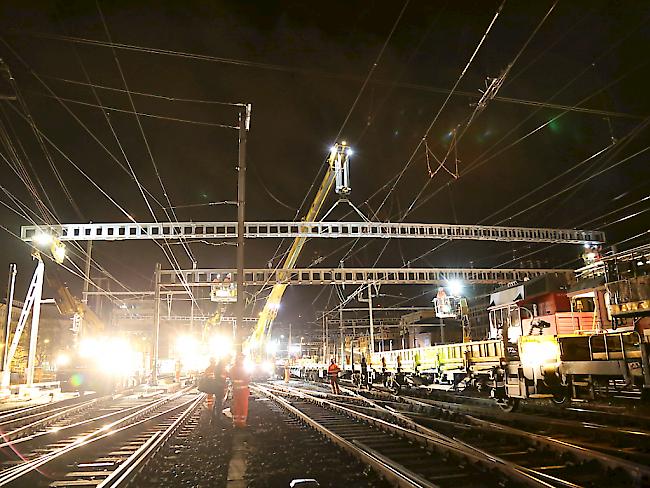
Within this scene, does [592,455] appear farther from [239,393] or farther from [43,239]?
[43,239]

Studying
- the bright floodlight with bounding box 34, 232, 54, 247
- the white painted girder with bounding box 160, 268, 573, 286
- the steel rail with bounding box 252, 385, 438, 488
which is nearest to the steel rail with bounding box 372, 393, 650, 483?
the steel rail with bounding box 252, 385, 438, 488

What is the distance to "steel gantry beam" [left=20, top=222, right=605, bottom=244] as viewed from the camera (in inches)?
870

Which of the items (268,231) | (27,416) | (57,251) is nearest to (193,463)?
(27,416)

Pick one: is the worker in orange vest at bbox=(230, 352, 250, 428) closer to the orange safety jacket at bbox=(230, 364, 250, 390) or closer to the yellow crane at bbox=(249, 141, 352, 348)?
the orange safety jacket at bbox=(230, 364, 250, 390)

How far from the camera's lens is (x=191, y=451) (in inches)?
417

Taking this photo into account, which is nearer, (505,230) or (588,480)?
(588,480)

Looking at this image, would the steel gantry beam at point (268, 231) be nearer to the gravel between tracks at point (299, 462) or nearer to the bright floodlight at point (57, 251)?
the bright floodlight at point (57, 251)

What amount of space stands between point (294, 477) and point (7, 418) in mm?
13013

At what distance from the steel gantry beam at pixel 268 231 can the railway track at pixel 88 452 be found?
833cm

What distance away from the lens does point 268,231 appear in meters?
22.5

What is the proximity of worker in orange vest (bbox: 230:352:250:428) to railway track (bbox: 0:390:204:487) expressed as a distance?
156 centimetres

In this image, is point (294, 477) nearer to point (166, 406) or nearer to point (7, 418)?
point (7, 418)

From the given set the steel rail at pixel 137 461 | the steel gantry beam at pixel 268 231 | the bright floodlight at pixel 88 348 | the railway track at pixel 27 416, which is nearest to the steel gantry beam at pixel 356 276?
the bright floodlight at pixel 88 348

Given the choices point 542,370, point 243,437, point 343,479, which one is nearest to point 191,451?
point 243,437
